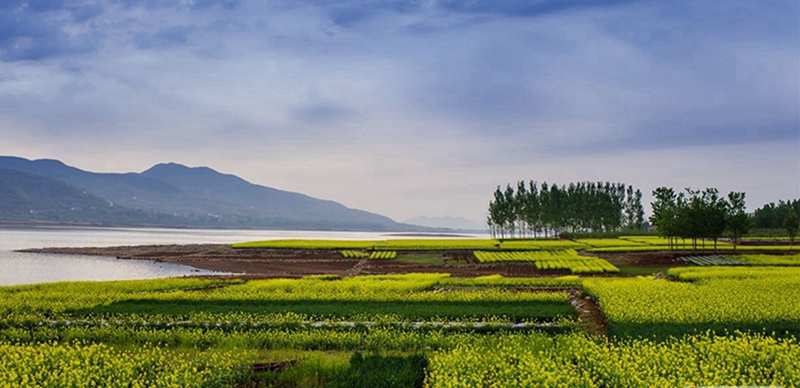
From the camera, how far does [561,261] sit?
5284 centimetres

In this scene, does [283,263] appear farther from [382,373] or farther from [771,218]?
[771,218]

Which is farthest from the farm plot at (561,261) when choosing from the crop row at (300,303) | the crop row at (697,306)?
the crop row at (300,303)

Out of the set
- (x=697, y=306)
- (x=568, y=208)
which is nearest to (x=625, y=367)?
(x=697, y=306)

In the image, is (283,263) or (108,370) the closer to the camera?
(108,370)

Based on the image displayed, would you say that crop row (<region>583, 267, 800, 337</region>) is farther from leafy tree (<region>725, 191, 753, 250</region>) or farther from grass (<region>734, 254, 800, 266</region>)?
leafy tree (<region>725, 191, 753, 250</region>)

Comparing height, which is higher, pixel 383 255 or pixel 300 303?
pixel 300 303

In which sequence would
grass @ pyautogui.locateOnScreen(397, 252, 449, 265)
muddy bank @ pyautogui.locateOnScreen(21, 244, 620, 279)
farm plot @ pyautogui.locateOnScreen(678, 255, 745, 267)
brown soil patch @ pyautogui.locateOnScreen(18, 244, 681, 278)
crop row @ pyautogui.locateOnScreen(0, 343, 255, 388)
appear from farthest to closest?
grass @ pyautogui.locateOnScreen(397, 252, 449, 265) → brown soil patch @ pyautogui.locateOnScreen(18, 244, 681, 278) → muddy bank @ pyautogui.locateOnScreen(21, 244, 620, 279) → farm plot @ pyautogui.locateOnScreen(678, 255, 745, 267) → crop row @ pyautogui.locateOnScreen(0, 343, 255, 388)

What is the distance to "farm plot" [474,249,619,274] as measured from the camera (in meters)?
45.8

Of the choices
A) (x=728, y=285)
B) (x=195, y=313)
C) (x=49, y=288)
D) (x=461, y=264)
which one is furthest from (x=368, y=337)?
(x=461, y=264)

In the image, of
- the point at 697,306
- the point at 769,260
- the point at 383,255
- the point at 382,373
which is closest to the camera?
the point at 382,373

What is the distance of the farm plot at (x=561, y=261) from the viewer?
4581cm

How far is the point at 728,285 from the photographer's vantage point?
29.0 meters

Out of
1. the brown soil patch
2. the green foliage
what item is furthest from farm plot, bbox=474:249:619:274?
the green foliage

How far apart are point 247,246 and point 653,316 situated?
70.3m
